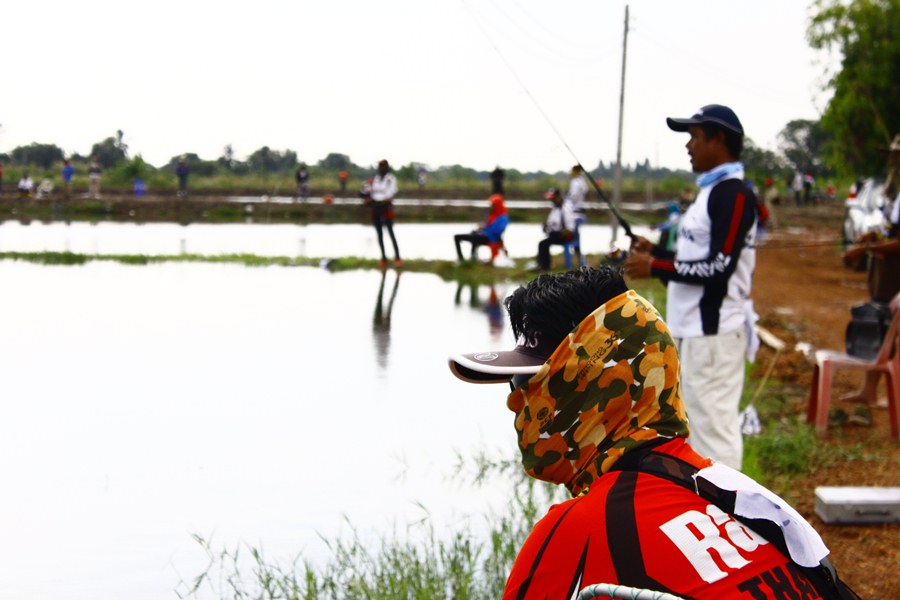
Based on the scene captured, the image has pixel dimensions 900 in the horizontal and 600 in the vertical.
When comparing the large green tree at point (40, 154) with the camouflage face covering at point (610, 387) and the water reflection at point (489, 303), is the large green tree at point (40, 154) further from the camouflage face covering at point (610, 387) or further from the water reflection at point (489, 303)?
the camouflage face covering at point (610, 387)

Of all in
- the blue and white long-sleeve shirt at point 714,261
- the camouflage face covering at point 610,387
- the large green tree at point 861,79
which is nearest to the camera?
the camouflage face covering at point 610,387

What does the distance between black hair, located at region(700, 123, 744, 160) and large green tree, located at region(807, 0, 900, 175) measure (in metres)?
19.1

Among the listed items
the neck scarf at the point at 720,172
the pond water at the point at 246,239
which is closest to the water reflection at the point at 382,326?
the neck scarf at the point at 720,172

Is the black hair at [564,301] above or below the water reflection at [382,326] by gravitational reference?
above

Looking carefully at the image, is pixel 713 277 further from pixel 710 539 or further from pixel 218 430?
pixel 218 430

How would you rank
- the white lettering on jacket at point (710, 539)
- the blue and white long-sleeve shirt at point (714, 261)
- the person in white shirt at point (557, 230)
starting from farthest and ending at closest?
the person in white shirt at point (557, 230), the blue and white long-sleeve shirt at point (714, 261), the white lettering on jacket at point (710, 539)

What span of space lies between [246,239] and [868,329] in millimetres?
21804

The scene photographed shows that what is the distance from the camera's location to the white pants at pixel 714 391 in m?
5.49

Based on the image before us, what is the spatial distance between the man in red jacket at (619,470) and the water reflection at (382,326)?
8635mm

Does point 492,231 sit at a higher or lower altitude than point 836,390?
higher

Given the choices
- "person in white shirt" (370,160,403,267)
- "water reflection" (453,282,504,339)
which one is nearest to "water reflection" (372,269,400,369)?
"water reflection" (453,282,504,339)

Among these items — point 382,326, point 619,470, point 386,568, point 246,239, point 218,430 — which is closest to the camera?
point 619,470

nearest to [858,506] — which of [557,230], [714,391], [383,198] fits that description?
[714,391]

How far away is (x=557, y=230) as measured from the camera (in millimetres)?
19469
